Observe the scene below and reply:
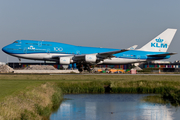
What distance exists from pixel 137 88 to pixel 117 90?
8.90 ft

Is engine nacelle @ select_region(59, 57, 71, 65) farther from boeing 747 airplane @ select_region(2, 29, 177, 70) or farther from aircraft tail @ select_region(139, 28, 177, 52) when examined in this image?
aircraft tail @ select_region(139, 28, 177, 52)

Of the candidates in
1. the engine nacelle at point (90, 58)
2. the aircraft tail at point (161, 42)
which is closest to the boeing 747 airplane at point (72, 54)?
the engine nacelle at point (90, 58)

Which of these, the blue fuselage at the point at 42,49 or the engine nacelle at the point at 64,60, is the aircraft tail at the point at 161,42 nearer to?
the blue fuselage at the point at 42,49

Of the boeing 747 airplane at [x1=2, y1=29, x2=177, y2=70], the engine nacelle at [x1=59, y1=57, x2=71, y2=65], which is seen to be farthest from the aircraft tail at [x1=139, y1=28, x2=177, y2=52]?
the engine nacelle at [x1=59, y1=57, x2=71, y2=65]

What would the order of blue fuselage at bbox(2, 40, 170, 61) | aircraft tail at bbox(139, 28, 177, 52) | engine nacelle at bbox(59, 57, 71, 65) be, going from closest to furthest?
blue fuselage at bbox(2, 40, 170, 61) < engine nacelle at bbox(59, 57, 71, 65) < aircraft tail at bbox(139, 28, 177, 52)

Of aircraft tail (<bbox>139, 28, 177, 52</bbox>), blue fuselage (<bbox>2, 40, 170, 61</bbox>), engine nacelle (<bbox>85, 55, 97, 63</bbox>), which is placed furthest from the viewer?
aircraft tail (<bbox>139, 28, 177, 52</bbox>)

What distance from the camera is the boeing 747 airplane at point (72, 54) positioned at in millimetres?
50469

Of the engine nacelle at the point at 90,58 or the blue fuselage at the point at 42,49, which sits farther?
the engine nacelle at the point at 90,58

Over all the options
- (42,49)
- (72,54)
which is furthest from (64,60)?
(42,49)

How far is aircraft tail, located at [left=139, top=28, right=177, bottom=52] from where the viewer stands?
61250 millimetres

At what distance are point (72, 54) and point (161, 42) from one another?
69.8ft

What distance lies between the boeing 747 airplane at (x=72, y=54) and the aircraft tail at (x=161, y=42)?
1.99 metres

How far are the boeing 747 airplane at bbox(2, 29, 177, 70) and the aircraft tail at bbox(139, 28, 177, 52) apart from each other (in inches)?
78.5

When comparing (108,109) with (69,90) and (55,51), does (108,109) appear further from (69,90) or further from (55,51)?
(55,51)
